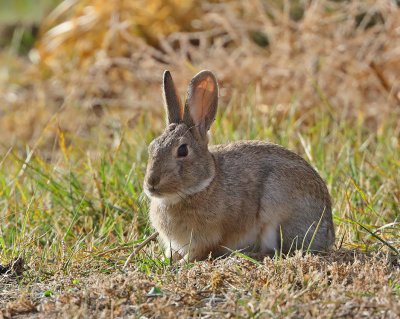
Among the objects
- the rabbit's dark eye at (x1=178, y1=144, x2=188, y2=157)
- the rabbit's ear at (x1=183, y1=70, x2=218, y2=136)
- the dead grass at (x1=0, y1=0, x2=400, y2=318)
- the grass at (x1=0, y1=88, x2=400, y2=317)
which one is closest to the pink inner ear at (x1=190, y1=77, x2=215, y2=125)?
the rabbit's ear at (x1=183, y1=70, x2=218, y2=136)

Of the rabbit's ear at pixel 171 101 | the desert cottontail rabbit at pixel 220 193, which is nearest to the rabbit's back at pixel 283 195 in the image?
the desert cottontail rabbit at pixel 220 193

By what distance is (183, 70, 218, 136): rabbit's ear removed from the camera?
156 inches

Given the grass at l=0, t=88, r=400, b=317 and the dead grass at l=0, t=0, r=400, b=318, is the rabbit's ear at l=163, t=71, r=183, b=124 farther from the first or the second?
the grass at l=0, t=88, r=400, b=317

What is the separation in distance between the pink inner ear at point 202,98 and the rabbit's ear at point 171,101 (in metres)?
0.10

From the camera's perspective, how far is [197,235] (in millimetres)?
3799

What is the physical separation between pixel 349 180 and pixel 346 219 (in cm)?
66

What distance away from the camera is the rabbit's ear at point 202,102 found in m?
3.96

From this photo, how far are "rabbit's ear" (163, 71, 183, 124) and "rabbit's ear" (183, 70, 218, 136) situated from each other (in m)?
0.06

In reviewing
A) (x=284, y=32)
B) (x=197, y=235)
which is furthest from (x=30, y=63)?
(x=197, y=235)

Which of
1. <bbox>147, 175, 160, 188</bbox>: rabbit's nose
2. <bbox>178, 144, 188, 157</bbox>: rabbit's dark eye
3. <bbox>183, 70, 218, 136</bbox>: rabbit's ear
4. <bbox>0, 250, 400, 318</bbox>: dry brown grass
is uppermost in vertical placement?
<bbox>183, 70, 218, 136</bbox>: rabbit's ear

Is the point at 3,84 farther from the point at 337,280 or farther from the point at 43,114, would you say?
the point at 337,280

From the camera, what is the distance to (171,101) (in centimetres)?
400

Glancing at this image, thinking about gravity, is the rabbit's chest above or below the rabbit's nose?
below

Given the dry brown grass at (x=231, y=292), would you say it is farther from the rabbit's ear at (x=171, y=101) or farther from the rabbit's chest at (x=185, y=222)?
the rabbit's ear at (x=171, y=101)
